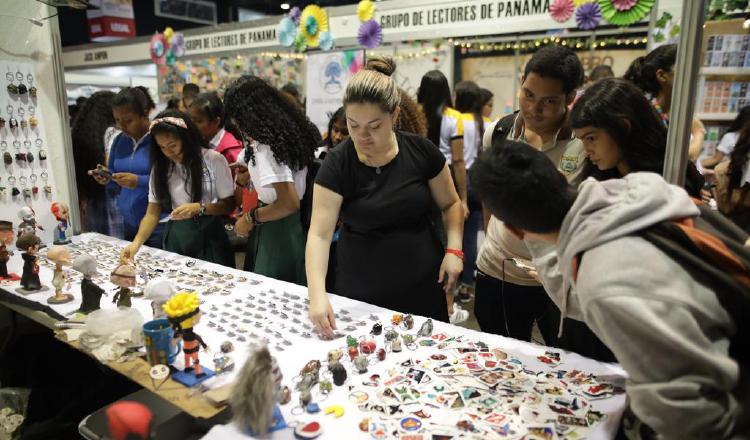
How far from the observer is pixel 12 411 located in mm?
2137

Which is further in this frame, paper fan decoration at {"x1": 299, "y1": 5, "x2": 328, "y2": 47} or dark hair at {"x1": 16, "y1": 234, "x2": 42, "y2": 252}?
paper fan decoration at {"x1": 299, "y1": 5, "x2": 328, "y2": 47}

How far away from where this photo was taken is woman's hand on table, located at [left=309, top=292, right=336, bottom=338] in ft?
5.52

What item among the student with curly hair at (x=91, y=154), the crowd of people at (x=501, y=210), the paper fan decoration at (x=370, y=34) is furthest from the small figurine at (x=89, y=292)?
the paper fan decoration at (x=370, y=34)

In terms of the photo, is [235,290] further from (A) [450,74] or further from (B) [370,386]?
(A) [450,74]

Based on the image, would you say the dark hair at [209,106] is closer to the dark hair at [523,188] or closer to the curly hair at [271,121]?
the curly hair at [271,121]

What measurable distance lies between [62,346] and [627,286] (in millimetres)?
2654

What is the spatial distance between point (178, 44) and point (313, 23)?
9.78ft

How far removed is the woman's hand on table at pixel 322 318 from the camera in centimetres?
168

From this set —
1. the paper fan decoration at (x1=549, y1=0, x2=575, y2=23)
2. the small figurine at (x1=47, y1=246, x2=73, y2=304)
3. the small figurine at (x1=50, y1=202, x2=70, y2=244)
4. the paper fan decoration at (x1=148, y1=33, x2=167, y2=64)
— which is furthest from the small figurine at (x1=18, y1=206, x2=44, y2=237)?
the paper fan decoration at (x1=148, y1=33, x2=167, y2=64)

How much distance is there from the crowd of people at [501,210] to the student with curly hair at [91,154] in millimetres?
15

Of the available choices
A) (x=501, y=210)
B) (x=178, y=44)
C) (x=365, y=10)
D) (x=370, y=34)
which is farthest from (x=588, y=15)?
(x=178, y=44)

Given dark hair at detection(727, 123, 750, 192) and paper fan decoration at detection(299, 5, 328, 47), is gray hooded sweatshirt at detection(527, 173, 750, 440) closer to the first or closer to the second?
dark hair at detection(727, 123, 750, 192)

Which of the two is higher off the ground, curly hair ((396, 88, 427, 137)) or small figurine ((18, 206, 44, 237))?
curly hair ((396, 88, 427, 137))

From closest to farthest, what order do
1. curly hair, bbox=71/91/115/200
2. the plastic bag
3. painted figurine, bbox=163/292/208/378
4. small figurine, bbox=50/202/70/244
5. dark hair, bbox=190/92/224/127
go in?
1. painted figurine, bbox=163/292/208/378
2. the plastic bag
3. small figurine, bbox=50/202/70/244
4. dark hair, bbox=190/92/224/127
5. curly hair, bbox=71/91/115/200
